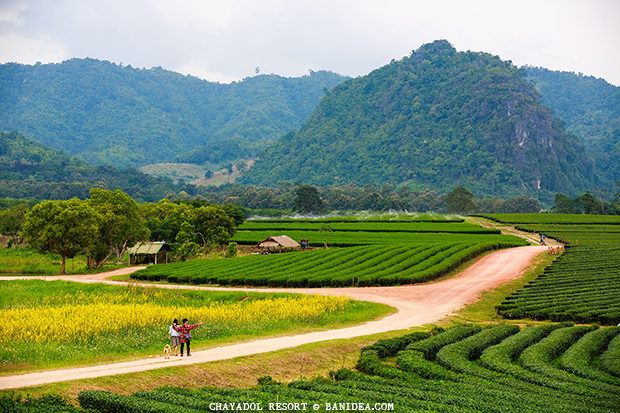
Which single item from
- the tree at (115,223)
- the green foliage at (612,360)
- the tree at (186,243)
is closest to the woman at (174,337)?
the green foliage at (612,360)

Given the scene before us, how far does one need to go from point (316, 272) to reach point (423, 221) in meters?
55.3

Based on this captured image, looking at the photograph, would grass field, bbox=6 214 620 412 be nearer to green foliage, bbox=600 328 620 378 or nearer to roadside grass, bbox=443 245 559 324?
green foliage, bbox=600 328 620 378

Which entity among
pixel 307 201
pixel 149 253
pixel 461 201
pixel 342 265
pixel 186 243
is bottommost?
pixel 342 265

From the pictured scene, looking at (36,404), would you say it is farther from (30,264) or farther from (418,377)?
(30,264)

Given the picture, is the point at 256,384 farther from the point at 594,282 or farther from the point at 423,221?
the point at 423,221

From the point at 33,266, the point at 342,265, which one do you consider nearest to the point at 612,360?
the point at 342,265

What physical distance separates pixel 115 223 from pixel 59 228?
804 centimetres

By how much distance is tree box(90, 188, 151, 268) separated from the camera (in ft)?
184

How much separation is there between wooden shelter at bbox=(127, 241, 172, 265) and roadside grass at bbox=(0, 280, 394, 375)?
18.6 metres

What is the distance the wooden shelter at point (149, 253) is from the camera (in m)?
60.3

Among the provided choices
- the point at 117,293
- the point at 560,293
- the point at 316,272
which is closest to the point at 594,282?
the point at 560,293

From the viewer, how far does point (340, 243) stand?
70.9 metres

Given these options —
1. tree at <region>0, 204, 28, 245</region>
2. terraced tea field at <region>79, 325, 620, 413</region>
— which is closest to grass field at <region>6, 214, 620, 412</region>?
terraced tea field at <region>79, 325, 620, 413</region>

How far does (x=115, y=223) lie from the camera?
5662 cm
